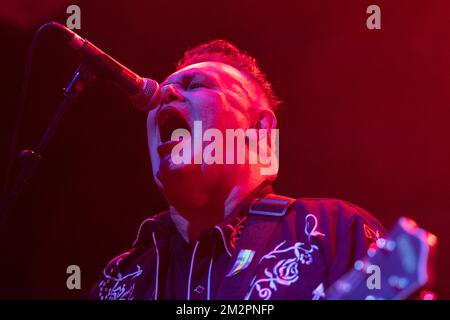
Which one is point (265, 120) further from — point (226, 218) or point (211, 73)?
point (226, 218)

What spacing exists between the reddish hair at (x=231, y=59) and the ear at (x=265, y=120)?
0.24 feet

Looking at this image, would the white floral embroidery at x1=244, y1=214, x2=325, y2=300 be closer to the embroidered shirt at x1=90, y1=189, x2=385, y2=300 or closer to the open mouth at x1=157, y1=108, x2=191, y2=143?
the embroidered shirt at x1=90, y1=189, x2=385, y2=300

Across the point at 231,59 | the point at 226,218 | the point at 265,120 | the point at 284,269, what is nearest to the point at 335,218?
the point at 284,269

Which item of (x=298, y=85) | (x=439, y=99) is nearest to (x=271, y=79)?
(x=298, y=85)

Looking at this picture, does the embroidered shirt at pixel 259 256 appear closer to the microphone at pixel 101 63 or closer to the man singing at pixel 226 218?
the man singing at pixel 226 218

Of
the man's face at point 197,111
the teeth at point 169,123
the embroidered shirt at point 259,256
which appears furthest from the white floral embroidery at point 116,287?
the teeth at point 169,123

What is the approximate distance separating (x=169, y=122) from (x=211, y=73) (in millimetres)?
209

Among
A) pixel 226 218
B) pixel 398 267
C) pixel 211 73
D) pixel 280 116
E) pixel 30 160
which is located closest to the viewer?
pixel 398 267

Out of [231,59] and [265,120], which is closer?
[265,120]

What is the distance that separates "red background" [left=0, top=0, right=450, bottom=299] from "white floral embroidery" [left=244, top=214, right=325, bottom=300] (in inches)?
14.2

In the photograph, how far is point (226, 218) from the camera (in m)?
1.69

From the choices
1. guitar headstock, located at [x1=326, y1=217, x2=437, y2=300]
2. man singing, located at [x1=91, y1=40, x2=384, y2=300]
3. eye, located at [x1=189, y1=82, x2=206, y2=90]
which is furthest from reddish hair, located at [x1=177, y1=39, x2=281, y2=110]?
guitar headstock, located at [x1=326, y1=217, x2=437, y2=300]

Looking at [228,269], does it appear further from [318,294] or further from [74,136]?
[74,136]
